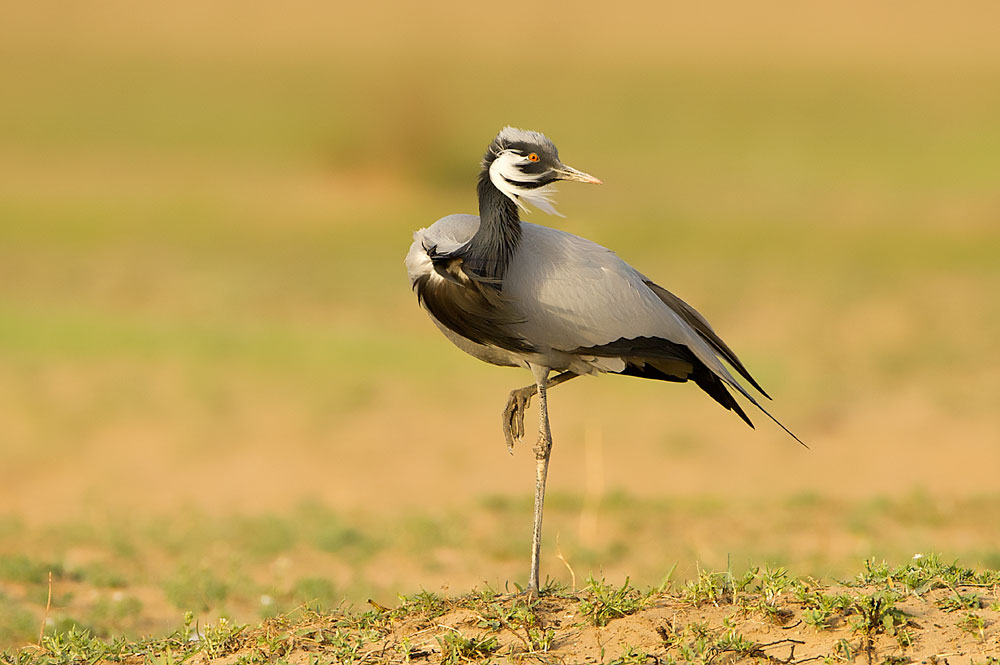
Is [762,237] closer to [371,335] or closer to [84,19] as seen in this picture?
[371,335]

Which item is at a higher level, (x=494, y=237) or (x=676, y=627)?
(x=494, y=237)

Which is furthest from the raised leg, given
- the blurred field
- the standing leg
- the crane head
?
the blurred field

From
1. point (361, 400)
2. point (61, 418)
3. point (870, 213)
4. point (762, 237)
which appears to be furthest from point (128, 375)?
point (870, 213)

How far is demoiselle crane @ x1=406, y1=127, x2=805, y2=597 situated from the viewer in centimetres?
448

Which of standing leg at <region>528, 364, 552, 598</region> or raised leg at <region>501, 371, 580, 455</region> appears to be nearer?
standing leg at <region>528, 364, 552, 598</region>

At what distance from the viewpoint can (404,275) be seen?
1497cm

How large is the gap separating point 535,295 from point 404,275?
10527 mm

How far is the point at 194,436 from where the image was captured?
10391 millimetres

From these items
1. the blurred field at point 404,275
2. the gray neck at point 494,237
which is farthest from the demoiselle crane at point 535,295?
the blurred field at point 404,275

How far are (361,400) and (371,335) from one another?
198cm

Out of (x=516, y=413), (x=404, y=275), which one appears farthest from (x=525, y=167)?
(x=404, y=275)

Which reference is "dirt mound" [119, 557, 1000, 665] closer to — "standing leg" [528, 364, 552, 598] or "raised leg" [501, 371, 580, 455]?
"standing leg" [528, 364, 552, 598]

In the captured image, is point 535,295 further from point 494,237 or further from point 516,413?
point 516,413

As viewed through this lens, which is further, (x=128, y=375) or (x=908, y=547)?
(x=128, y=375)
